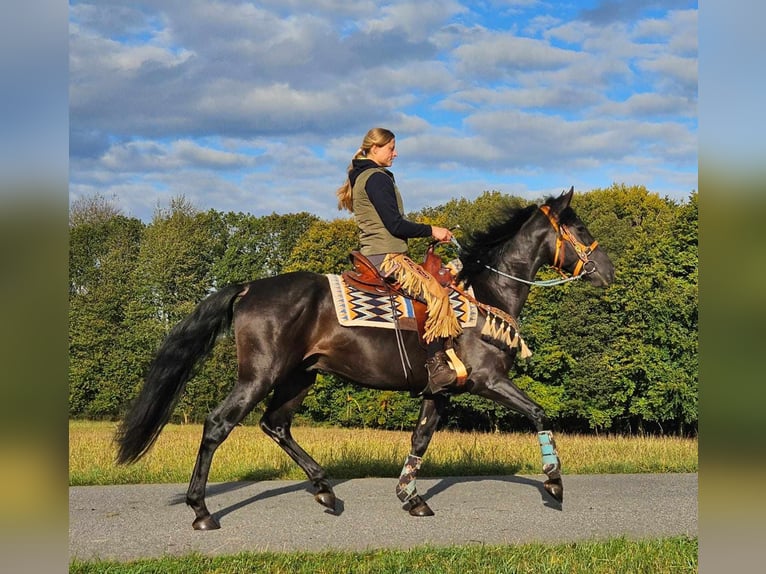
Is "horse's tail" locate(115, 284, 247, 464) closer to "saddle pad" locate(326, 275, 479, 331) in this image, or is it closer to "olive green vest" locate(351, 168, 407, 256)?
"saddle pad" locate(326, 275, 479, 331)

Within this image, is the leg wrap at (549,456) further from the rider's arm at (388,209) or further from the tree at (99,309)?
the tree at (99,309)

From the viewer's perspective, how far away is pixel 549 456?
22.4 feet

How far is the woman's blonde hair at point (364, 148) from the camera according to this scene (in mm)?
7055

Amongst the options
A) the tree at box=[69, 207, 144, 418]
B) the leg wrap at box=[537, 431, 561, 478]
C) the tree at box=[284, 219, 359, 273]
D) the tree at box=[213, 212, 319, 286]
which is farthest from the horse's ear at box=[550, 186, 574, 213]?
the tree at box=[69, 207, 144, 418]

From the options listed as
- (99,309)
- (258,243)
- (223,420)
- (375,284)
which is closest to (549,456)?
(375,284)

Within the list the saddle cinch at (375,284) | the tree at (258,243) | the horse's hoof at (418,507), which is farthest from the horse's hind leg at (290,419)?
the tree at (258,243)

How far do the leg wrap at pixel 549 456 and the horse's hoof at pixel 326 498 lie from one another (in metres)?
1.96

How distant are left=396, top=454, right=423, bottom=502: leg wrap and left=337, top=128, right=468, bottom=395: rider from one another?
72 centimetres

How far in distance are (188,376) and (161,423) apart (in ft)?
1.62
